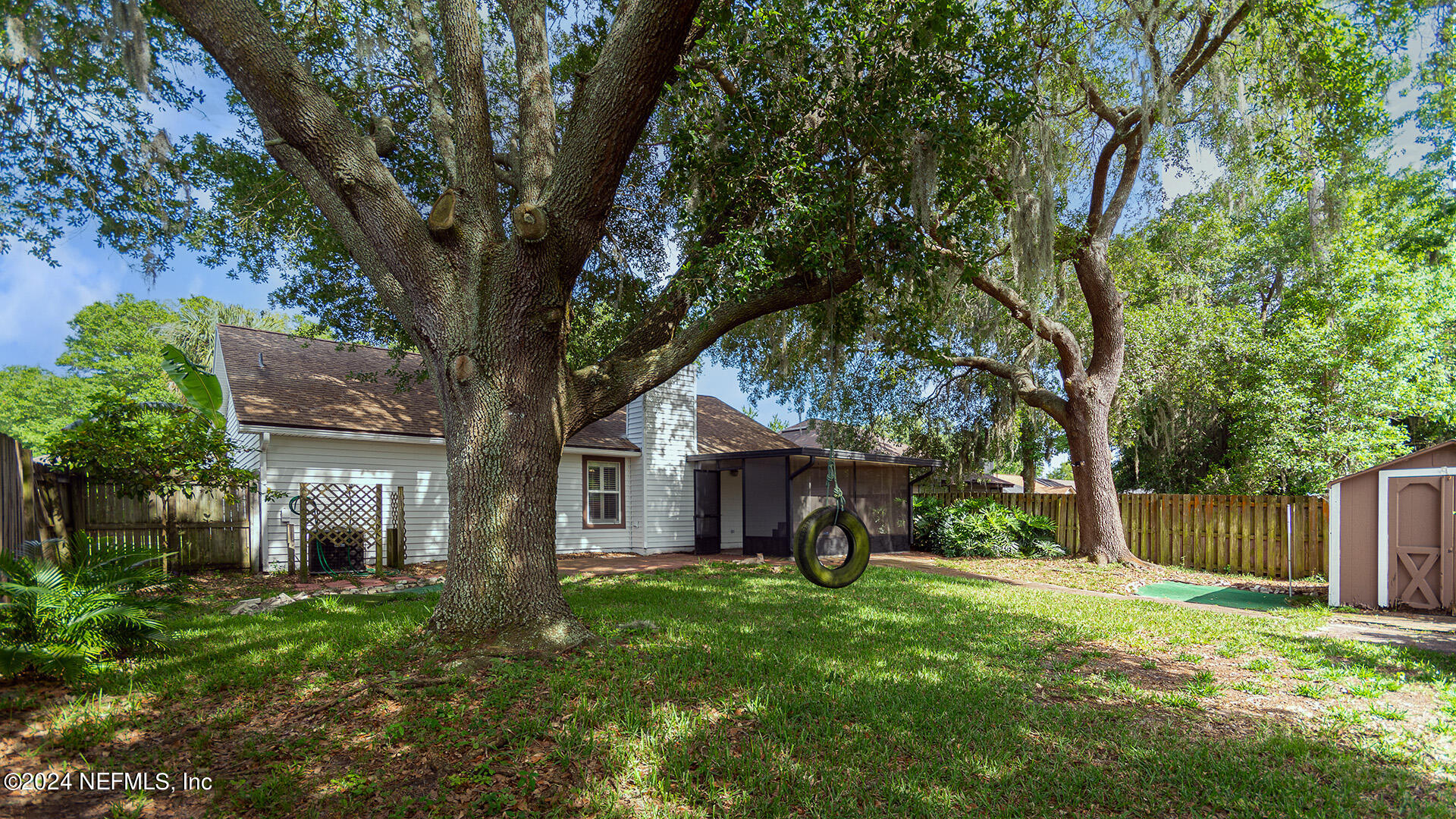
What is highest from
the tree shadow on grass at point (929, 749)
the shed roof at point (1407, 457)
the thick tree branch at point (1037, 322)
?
the thick tree branch at point (1037, 322)

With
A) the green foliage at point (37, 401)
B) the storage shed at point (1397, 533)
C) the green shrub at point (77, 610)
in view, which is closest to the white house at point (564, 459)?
the green shrub at point (77, 610)

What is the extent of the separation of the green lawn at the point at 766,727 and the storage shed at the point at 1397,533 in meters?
3.34

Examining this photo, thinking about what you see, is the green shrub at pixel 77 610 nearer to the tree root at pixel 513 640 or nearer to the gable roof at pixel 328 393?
the tree root at pixel 513 640

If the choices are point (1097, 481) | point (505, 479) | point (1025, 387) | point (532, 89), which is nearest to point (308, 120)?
point (532, 89)

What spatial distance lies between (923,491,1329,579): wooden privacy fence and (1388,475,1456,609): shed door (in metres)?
1.39

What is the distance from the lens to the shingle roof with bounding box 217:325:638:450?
11.1 m

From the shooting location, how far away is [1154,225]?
19.1 metres

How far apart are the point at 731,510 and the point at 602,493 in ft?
10.8

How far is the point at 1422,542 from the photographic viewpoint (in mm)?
8031

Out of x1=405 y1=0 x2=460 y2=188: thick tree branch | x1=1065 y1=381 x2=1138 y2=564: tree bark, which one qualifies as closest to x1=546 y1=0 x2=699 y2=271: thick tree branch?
x1=405 y1=0 x2=460 y2=188: thick tree branch

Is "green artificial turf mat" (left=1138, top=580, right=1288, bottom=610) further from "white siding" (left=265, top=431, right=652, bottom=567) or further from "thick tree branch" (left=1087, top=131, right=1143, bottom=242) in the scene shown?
"white siding" (left=265, top=431, right=652, bottom=567)

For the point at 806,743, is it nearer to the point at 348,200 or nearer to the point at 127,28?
the point at 348,200

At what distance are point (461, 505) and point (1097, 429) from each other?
1190 cm

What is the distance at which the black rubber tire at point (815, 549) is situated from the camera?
6098 mm
